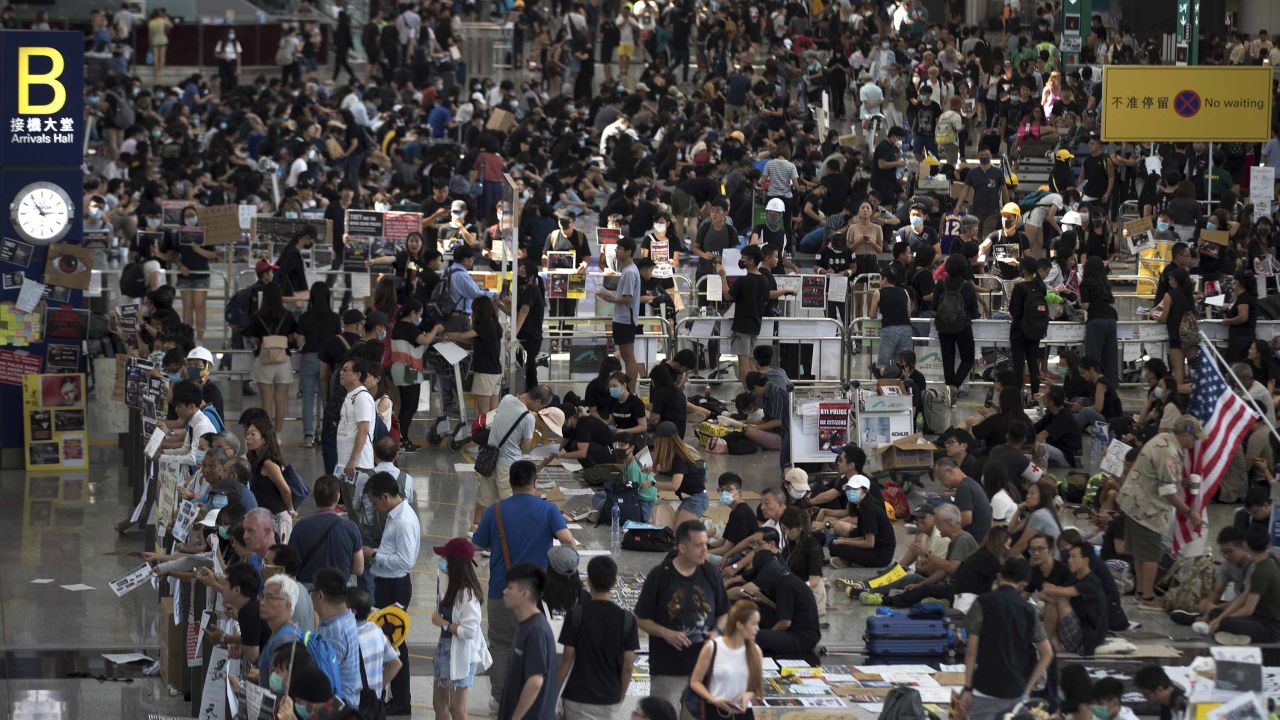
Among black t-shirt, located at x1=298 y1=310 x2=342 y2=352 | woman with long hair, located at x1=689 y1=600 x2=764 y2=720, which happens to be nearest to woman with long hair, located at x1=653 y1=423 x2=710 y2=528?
black t-shirt, located at x1=298 y1=310 x2=342 y2=352

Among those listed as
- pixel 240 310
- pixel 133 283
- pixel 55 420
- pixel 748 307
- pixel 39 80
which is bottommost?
pixel 55 420

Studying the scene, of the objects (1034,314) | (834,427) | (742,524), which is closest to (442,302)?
(834,427)

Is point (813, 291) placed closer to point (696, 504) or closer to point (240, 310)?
point (240, 310)

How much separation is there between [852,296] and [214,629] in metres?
13.3

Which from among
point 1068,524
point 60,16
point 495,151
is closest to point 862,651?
point 1068,524

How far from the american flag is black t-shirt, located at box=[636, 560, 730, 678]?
5.58m

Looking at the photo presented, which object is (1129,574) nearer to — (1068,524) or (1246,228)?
(1068,524)

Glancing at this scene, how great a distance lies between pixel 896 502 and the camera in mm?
17453

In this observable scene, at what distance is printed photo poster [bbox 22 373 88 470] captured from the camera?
1912cm

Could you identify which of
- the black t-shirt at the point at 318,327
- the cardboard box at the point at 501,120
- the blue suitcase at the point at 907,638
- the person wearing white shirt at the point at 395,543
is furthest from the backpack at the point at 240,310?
the cardboard box at the point at 501,120

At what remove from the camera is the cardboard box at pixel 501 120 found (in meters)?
34.3

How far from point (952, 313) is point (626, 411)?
424 cm

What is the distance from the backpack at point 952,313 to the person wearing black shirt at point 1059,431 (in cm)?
180

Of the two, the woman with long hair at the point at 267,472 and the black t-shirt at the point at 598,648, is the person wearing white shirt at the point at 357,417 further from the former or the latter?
the black t-shirt at the point at 598,648
